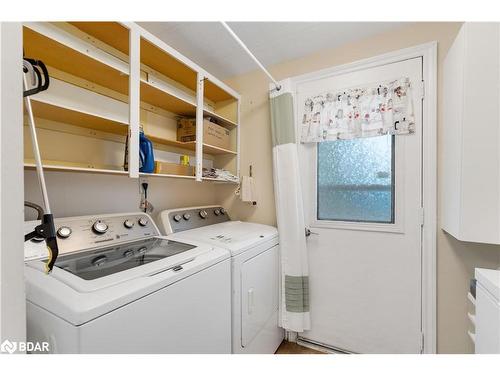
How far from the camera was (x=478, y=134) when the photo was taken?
4.01 feet

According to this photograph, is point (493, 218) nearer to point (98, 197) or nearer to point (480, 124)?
point (480, 124)

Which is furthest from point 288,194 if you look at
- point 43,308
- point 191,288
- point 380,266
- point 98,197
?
point 43,308

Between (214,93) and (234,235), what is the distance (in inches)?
58.2

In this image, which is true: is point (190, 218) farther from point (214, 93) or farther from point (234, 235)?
point (214, 93)

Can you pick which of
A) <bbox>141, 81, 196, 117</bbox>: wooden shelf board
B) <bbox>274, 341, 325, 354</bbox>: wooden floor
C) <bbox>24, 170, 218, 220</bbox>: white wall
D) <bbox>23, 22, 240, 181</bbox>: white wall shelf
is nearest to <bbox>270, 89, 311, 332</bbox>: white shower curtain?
<bbox>274, 341, 325, 354</bbox>: wooden floor

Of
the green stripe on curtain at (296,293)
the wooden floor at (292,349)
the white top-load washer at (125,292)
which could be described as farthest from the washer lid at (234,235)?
the wooden floor at (292,349)

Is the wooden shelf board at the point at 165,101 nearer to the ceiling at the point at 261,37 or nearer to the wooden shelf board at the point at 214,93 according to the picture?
the wooden shelf board at the point at 214,93

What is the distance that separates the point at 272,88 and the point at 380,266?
1.83 metres

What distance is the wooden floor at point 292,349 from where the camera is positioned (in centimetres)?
199

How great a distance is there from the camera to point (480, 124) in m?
1.22

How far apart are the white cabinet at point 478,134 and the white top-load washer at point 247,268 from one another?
125 cm

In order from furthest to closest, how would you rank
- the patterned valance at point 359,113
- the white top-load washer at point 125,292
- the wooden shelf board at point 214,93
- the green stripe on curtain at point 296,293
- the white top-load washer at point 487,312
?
the wooden shelf board at point 214,93, the green stripe on curtain at point 296,293, the patterned valance at point 359,113, the white top-load washer at point 487,312, the white top-load washer at point 125,292

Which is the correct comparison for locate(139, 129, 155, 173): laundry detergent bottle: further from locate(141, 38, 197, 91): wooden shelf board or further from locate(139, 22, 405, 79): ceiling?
locate(139, 22, 405, 79): ceiling

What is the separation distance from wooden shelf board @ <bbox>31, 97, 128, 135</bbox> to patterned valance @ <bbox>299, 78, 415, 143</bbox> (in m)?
1.53
